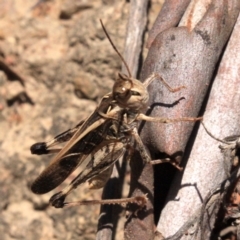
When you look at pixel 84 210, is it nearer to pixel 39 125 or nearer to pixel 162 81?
pixel 39 125

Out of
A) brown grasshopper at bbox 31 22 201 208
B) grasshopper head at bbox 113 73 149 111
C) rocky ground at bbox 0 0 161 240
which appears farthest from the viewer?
rocky ground at bbox 0 0 161 240

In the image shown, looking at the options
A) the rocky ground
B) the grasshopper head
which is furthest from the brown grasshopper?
the rocky ground


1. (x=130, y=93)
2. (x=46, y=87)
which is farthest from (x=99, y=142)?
(x=46, y=87)

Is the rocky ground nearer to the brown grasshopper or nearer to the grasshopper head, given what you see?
the brown grasshopper

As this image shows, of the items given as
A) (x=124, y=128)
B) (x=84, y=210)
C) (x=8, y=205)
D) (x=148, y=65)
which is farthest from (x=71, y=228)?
(x=148, y=65)

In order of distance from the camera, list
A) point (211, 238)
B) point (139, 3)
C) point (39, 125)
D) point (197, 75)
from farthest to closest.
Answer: point (39, 125)
point (139, 3)
point (211, 238)
point (197, 75)

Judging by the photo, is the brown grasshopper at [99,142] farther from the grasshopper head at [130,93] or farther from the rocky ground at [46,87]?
the rocky ground at [46,87]

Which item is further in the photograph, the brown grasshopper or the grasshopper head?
the brown grasshopper
